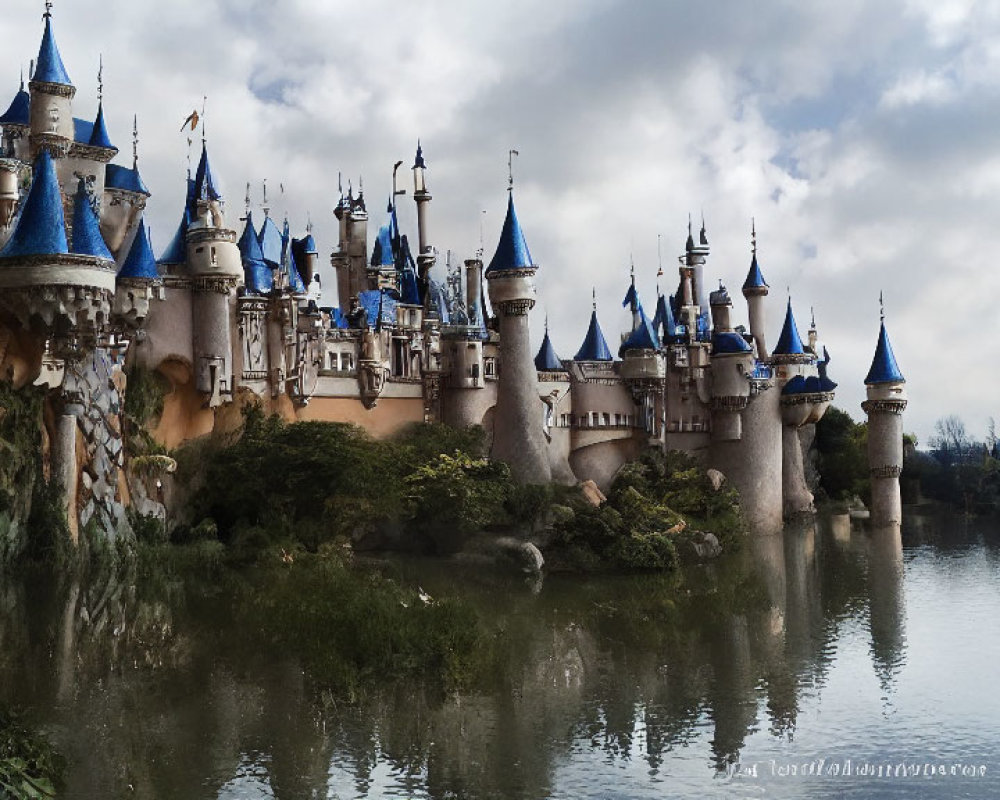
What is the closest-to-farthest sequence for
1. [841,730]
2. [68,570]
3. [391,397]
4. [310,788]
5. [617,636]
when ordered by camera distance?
1. [310,788]
2. [841,730]
3. [617,636]
4. [68,570]
5. [391,397]

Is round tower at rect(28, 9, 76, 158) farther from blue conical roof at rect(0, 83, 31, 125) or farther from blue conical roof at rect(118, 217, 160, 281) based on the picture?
blue conical roof at rect(118, 217, 160, 281)

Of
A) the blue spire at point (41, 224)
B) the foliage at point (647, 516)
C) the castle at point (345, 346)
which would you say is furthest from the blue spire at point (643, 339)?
the blue spire at point (41, 224)

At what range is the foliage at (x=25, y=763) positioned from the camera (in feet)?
24.3

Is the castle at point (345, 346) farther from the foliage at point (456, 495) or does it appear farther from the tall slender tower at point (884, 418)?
the foliage at point (456, 495)

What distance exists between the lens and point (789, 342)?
30125 millimetres

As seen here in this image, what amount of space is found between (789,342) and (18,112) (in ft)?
60.9

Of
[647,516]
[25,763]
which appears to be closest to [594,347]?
[647,516]

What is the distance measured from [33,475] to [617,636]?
9.17 m

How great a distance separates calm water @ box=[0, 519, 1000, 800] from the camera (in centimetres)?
889

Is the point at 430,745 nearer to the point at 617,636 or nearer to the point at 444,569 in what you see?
the point at 617,636

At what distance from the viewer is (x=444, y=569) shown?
20422 mm

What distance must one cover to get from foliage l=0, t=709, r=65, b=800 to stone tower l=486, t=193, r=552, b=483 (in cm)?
1646

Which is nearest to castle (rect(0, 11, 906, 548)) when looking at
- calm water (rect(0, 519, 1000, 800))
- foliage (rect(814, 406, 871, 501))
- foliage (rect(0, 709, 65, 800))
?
calm water (rect(0, 519, 1000, 800))

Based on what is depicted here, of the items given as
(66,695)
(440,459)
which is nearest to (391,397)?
(440,459)
